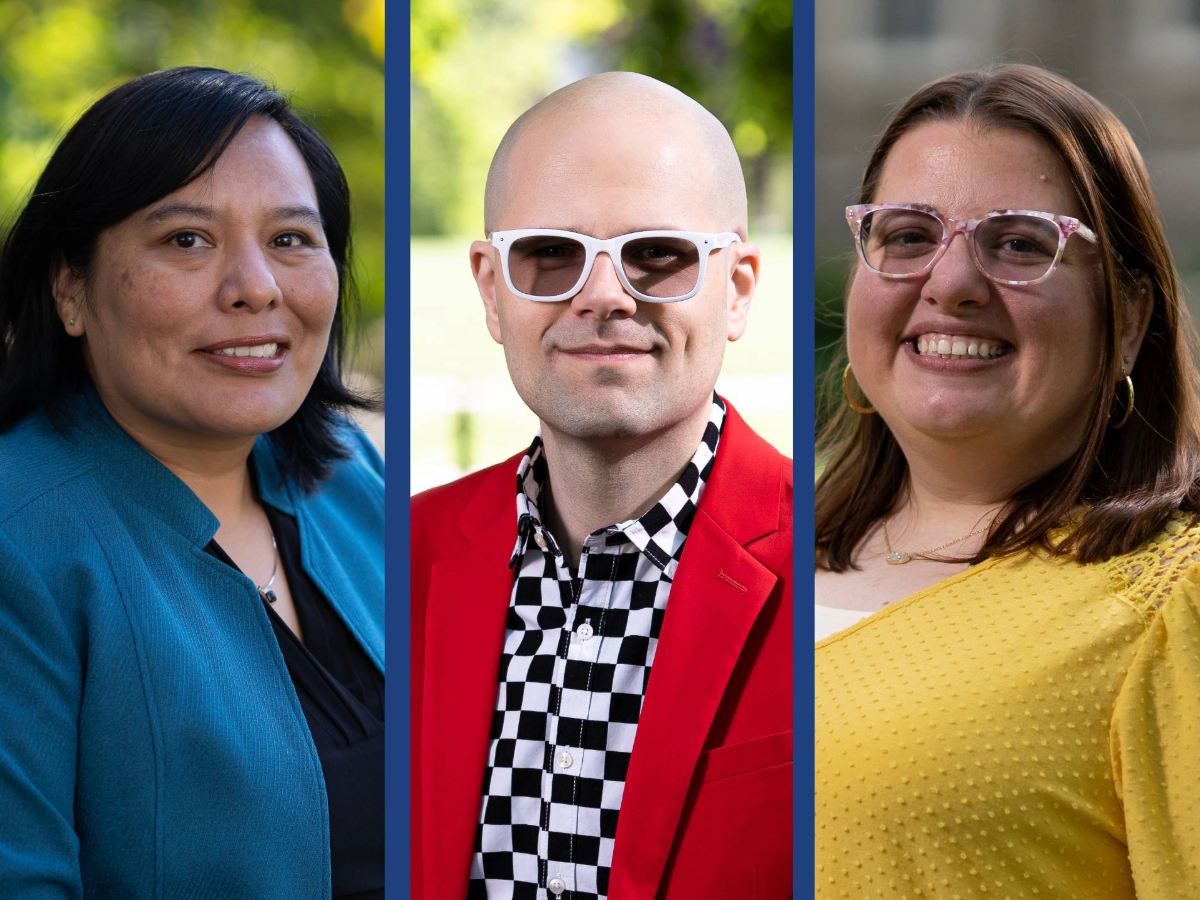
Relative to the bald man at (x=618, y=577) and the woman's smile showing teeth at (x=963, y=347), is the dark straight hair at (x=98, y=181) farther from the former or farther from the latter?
the woman's smile showing teeth at (x=963, y=347)

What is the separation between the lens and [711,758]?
1673mm

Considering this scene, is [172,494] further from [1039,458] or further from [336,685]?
[1039,458]

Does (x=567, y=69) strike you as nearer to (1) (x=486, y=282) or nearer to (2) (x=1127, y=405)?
(1) (x=486, y=282)

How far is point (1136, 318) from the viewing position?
192 cm

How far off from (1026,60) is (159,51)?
201 centimetres

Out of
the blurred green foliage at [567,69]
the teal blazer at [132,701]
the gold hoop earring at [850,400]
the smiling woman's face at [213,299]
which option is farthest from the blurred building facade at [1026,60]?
the teal blazer at [132,701]

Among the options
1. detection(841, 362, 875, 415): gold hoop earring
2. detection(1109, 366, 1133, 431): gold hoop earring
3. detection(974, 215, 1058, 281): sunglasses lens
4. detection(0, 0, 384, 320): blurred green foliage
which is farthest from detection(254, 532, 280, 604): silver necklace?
detection(1109, 366, 1133, 431): gold hoop earring

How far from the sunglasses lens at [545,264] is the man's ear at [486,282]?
0.09 meters

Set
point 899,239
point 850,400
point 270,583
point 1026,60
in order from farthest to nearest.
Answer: point 1026,60, point 850,400, point 270,583, point 899,239

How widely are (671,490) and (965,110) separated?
77 cm

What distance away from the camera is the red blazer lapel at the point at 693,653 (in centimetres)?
165

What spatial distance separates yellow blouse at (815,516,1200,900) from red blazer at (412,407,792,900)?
7.8 inches

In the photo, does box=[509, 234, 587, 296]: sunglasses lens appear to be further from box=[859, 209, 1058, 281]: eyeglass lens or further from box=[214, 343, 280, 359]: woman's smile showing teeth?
box=[859, 209, 1058, 281]: eyeglass lens

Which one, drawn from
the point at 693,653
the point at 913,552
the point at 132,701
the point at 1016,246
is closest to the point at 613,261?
the point at 693,653
